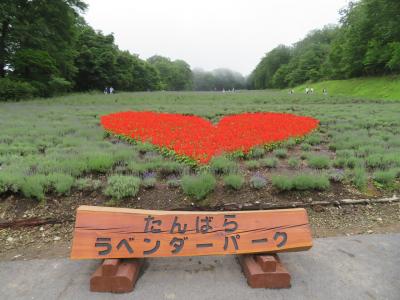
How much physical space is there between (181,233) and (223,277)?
2.17ft

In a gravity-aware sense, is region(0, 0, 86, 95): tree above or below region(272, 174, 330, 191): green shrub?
above

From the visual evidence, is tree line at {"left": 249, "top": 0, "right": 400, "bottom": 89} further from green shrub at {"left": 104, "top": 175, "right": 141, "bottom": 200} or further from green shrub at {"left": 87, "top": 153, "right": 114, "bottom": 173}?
green shrub at {"left": 104, "top": 175, "right": 141, "bottom": 200}

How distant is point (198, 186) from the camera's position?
16.0 ft

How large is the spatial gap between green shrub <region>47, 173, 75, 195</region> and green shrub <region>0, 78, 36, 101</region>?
20.8 meters

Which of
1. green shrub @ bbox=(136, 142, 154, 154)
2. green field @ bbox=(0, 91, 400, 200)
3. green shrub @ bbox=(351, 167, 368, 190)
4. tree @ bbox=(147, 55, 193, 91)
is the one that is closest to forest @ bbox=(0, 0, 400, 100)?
green field @ bbox=(0, 91, 400, 200)

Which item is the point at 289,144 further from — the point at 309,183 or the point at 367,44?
the point at 367,44

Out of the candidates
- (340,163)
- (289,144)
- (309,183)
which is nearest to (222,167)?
(309,183)

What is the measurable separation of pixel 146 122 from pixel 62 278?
815 cm

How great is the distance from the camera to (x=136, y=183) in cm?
509

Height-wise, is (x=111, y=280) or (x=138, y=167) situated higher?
(x=138, y=167)

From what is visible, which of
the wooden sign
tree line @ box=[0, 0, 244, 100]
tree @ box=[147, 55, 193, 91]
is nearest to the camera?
the wooden sign

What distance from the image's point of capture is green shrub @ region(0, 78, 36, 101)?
21.6m

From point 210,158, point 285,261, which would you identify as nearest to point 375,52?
point 210,158

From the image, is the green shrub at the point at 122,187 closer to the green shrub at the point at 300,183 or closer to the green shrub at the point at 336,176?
the green shrub at the point at 300,183
